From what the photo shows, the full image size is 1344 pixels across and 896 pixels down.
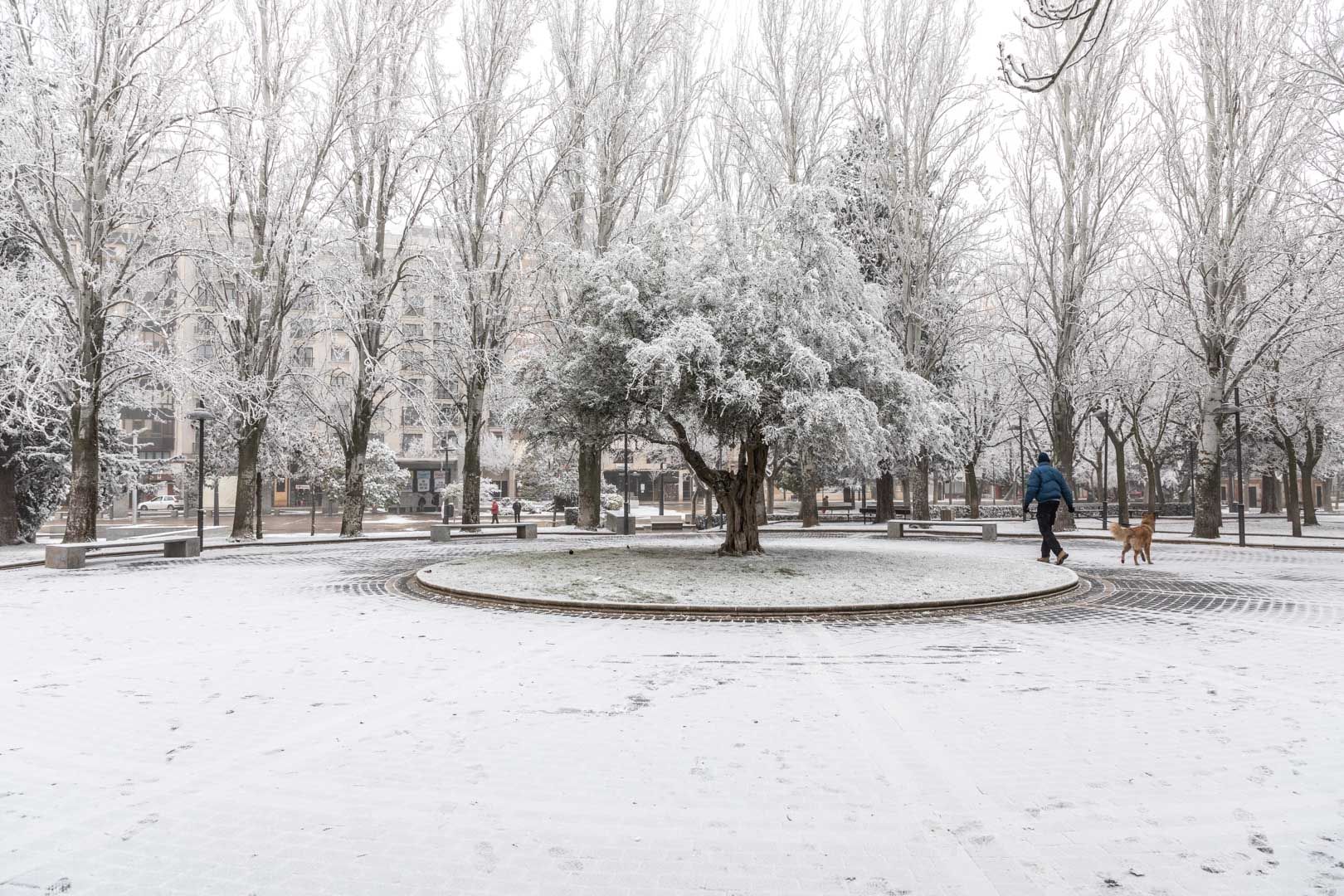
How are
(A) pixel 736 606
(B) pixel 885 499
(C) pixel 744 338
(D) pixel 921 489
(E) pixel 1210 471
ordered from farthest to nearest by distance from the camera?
(B) pixel 885 499
(D) pixel 921 489
(E) pixel 1210 471
(C) pixel 744 338
(A) pixel 736 606

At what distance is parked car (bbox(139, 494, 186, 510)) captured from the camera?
51906 millimetres

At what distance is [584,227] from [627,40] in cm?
608

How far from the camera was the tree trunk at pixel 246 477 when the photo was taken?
22.1 m

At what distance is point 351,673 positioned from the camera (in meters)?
6.51

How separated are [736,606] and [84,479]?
1525 cm

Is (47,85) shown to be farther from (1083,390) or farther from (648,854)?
(1083,390)

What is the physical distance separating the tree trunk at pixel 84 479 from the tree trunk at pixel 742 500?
13.5 meters

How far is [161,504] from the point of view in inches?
2125

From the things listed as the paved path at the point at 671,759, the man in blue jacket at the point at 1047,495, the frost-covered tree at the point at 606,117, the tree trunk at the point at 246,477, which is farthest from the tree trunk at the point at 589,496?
the paved path at the point at 671,759

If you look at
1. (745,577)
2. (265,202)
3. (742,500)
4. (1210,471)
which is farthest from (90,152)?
(1210,471)

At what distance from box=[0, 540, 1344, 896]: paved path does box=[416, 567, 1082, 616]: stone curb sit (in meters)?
1.00

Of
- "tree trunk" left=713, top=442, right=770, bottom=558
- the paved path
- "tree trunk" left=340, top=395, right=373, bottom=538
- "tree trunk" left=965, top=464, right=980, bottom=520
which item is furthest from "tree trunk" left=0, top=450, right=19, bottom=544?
"tree trunk" left=965, top=464, right=980, bottom=520

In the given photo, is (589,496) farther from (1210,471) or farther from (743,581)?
(1210,471)

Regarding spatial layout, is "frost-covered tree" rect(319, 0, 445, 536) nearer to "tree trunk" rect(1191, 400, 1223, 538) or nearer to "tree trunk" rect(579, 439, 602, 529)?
"tree trunk" rect(579, 439, 602, 529)
